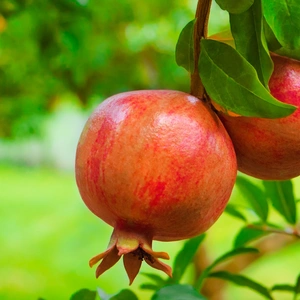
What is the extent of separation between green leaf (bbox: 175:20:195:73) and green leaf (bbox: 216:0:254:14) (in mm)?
47

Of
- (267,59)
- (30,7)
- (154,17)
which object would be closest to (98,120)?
(267,59)

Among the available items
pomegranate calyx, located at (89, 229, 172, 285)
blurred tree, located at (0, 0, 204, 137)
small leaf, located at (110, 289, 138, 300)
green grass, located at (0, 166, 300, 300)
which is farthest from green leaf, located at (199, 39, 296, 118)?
green grass, located at (0, 166, 300, 300)

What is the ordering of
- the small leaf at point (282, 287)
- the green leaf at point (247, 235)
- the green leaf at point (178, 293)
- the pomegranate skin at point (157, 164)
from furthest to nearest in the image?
the green leaf at point (247, 235), the small leaf at point (282, 287), the green leaf at point (178, 293), the pomegranate skin at point (157, 164)

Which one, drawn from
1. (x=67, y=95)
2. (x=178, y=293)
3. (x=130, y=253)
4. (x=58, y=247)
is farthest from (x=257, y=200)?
(x=58, y=247)

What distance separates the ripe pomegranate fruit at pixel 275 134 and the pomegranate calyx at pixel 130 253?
0.41ft

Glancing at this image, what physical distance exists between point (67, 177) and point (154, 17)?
1.38 m

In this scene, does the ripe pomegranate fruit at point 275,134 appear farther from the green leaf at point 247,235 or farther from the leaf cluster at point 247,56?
the green leaf at point 247,235

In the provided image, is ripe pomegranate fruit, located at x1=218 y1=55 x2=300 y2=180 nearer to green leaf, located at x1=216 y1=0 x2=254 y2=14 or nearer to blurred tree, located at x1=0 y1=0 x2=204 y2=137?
green leaf, located at x1=216 y1=0 x2=254 y2=14

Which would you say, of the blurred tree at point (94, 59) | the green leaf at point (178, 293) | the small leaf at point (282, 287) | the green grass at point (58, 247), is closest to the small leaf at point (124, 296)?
the green leaf at point (178, 293)

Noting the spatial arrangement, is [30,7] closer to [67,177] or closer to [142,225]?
[142,225]

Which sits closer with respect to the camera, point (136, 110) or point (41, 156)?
point (136, 110)

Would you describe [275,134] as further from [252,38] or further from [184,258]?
[184,258]

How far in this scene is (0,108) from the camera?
6.75ft

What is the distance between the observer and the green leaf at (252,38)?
49 centimetres
